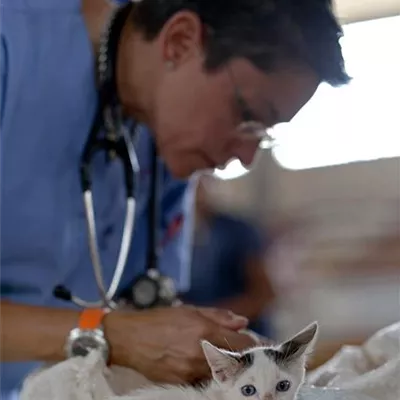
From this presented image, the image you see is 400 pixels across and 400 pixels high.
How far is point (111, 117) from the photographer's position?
73cm

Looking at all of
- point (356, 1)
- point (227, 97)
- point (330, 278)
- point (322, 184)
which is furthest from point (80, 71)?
point (322, 184)

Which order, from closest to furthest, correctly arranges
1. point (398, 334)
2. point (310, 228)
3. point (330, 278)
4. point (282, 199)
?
point (398, 334) → point (330, 278) → point (310, 228) → point (282, 199)

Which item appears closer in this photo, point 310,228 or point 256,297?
point 256,297

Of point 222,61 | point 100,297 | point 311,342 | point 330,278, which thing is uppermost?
point 222,61

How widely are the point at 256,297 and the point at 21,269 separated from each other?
34 centimetres

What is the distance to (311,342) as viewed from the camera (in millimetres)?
407

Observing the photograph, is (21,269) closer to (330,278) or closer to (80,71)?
(80,71)

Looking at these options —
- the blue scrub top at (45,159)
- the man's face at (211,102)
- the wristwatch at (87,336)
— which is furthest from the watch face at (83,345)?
Result: the man's face at (211,102)

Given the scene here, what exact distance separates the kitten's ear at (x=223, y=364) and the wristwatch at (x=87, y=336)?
143 mm

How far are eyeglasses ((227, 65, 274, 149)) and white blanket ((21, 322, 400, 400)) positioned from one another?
217 millimetres

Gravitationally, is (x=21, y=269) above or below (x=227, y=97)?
below

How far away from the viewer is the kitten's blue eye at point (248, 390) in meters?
0.39

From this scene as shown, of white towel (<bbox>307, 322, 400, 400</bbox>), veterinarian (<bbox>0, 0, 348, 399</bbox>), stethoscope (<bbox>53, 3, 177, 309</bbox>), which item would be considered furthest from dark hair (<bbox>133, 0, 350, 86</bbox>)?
white towel (<bbox>307, 322, 400, 400</bbox>)

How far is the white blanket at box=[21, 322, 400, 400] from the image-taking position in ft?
1.56
